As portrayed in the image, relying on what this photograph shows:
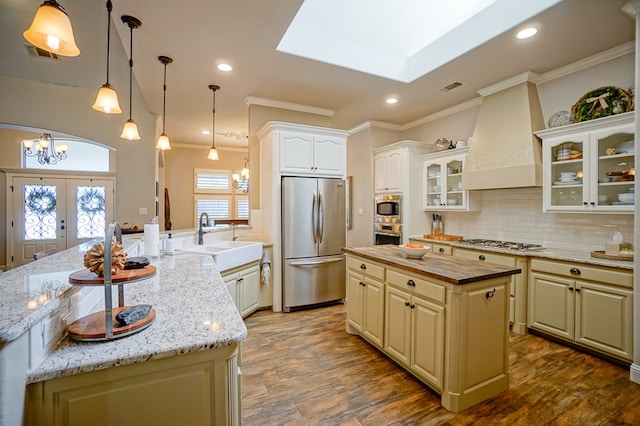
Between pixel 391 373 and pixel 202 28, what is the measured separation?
341cm

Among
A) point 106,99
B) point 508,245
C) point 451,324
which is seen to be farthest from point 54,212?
A: point 508,245

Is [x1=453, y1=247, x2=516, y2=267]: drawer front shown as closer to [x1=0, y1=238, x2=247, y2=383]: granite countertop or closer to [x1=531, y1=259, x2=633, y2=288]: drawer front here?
[x1=531, y1=259, x2=633, y2=288]: drawer front

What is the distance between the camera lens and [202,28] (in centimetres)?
261

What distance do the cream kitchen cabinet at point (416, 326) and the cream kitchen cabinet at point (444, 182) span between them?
242cm

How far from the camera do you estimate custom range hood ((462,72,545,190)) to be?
329cm

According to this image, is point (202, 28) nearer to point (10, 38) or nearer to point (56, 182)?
point (10, 38)

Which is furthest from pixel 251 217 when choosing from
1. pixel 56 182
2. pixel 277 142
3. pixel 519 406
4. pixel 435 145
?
pixel 56 182

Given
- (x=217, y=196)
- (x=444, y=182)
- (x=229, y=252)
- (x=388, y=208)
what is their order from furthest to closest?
(x=217, y=196)
(x=388, y=208)
(x=444, y=182)
(x=229, y=252)

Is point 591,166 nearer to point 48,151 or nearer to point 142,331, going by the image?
point 142,331

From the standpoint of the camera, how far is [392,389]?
2129mm

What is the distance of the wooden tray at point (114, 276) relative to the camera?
41.4 inches

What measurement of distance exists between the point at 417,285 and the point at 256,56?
110 inches

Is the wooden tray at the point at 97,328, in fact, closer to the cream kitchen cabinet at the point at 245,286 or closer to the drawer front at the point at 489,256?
the cream kitchen cabinet at the point at 245,286

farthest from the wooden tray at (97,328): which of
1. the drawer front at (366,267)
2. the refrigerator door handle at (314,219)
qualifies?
the refrigerator door handle at (314,219)
